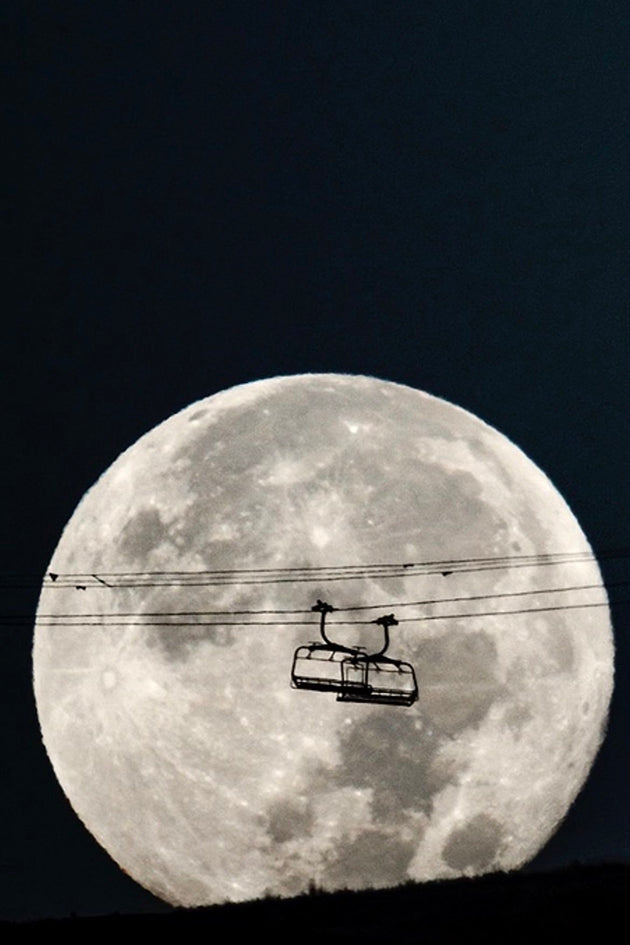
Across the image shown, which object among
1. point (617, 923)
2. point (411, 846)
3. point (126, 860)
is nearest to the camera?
point (617, 923)

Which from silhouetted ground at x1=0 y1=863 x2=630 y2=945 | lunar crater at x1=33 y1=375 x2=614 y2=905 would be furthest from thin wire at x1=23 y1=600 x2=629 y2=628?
silhouetted ground at x1=0 y1=863 x2=630 y2=945

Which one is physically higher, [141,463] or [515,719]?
[141,463]

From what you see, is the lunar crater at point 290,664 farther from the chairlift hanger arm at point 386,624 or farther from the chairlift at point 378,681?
the chairlift hanger arm at point 386,624

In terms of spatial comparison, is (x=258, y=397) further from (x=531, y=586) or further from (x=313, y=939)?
(x=313, y=939)

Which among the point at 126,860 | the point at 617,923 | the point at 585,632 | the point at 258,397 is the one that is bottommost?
the point at 126,860

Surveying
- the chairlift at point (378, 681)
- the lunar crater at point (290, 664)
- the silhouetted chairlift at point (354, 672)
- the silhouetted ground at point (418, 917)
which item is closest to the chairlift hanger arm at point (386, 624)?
the silhouetted chairlift at point (354, 672)

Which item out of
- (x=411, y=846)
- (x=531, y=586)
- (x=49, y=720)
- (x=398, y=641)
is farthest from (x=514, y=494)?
(x=49, y=720)

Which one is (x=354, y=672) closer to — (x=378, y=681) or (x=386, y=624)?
(x=378, y=681)
